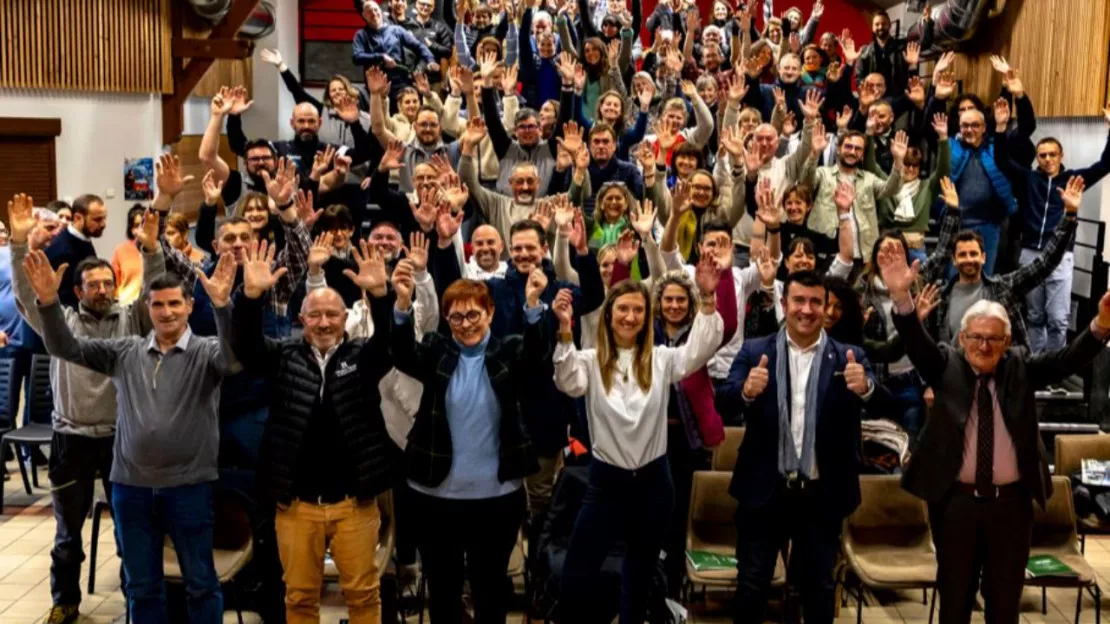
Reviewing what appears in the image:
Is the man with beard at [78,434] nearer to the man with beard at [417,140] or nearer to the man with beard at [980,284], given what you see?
the man with beard at [417,140]

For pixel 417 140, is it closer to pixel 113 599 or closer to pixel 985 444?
pixel 113 599

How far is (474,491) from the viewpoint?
5738mm

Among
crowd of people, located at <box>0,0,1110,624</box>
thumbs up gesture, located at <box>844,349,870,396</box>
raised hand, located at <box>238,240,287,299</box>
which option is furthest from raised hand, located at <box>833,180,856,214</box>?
raised hand, located at <box>238,240,287,299</box>

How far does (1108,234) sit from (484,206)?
5279 mm

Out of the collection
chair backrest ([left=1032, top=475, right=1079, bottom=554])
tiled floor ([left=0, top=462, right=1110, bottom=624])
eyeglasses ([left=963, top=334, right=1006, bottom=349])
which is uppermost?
eyeglasses ([left=963, top=334, right=1006, bottom=349])

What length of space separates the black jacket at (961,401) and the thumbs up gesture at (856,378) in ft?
0.76

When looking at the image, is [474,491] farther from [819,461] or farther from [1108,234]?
[1108,234]

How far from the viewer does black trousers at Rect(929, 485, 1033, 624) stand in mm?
5656

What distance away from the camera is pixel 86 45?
45.3 ft

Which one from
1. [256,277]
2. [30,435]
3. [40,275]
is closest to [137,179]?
[30,435]

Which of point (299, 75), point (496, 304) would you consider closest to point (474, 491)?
point (496, 304)

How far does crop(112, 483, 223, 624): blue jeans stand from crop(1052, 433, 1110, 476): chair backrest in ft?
15.4

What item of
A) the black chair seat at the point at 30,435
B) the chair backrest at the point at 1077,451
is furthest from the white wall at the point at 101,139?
the chair backrest at the point at 1077,451

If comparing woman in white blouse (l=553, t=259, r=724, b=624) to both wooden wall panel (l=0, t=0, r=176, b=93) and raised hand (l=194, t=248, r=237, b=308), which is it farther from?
wooden wall panel (l=0, t=0, r=176, b=93)
